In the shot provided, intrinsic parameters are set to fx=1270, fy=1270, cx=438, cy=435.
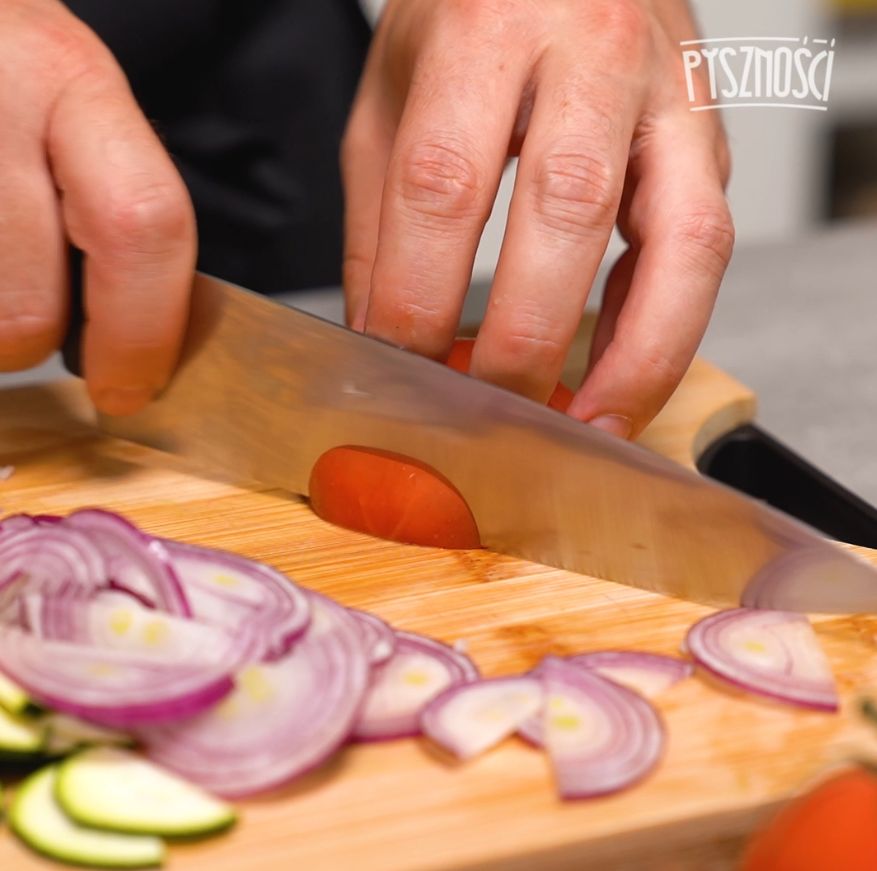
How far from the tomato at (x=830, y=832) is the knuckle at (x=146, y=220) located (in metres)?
0.80

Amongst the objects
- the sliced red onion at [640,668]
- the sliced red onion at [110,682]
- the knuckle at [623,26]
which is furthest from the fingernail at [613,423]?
the sliced red onion at [110,682]

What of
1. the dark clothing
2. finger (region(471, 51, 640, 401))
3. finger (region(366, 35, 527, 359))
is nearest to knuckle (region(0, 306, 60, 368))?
finger (region(366, 35, 527, 359))

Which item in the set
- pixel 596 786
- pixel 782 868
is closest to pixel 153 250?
pixel 596 786

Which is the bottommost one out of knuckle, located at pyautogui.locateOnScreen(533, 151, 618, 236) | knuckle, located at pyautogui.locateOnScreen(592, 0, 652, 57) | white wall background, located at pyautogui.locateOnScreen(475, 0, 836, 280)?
white wall background, located at pyautogui.locateOnScreen(475, 0, 836, 280)

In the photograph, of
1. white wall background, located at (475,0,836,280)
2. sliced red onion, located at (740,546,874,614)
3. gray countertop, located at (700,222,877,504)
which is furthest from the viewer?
white wall background, located at (475,0,836,280)

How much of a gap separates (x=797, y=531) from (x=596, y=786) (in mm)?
333

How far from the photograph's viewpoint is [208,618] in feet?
3.46

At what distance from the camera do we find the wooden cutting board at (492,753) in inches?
35.0

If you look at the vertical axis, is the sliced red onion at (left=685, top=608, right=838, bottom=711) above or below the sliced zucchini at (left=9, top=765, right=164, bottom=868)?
above

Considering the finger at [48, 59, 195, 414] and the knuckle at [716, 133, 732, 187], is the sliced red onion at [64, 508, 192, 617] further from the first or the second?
the knuckle at [716, 133, 732, 187]

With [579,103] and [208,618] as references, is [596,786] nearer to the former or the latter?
[208,618]

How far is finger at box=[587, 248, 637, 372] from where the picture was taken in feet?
4.79

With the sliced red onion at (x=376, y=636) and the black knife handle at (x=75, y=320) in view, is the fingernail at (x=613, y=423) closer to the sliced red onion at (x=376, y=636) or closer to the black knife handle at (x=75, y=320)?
the sliced red onion at (x=376, y=636)
